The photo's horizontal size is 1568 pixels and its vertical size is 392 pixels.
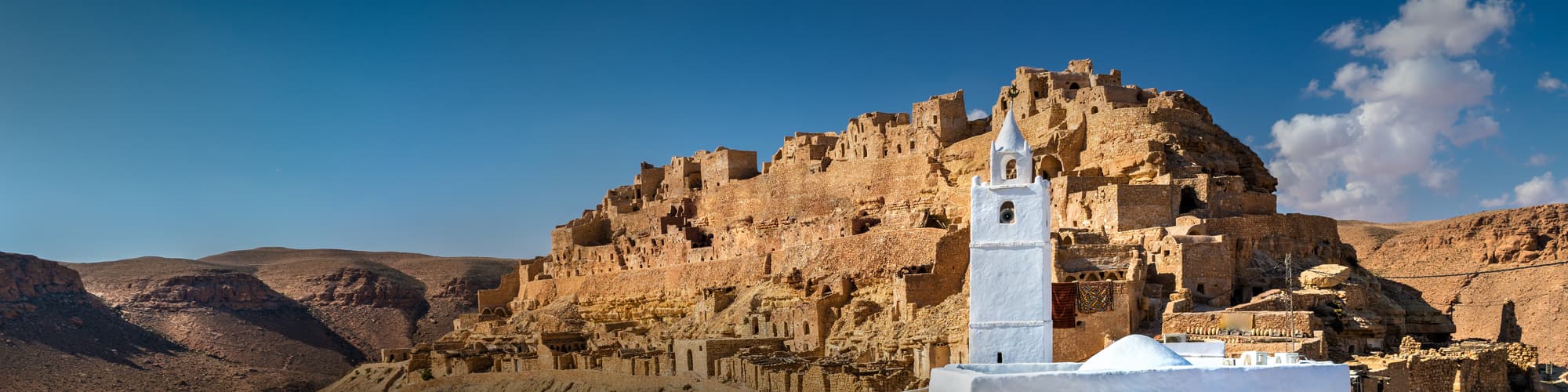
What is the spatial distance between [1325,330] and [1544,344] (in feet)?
46.4

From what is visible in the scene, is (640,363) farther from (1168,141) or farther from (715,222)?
(715,222)

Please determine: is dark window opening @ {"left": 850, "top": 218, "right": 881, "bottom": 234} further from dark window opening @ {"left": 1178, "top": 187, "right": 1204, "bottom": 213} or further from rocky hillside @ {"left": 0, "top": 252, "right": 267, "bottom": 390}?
rocky hillside @ {"left": 0, "top": 252, "right": 267, "bottom": 390}

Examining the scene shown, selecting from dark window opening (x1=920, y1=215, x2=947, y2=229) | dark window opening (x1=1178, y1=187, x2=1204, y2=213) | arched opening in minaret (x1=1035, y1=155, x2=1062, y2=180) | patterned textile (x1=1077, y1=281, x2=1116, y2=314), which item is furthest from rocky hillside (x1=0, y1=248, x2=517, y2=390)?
patterned textile (x1=1077, y1=281, x2=1116, y2=314)

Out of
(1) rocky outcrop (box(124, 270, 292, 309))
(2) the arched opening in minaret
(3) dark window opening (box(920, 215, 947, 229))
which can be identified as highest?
(2) the arched opening in minaret

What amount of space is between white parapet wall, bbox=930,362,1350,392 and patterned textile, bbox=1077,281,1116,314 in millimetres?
12376

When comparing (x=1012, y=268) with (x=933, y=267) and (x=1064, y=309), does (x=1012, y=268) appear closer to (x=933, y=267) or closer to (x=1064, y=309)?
(x=1064, y=309)

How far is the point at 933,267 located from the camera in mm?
37250

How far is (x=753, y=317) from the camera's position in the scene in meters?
41.4

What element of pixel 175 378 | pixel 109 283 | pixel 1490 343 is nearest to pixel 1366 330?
pixel 1490 343

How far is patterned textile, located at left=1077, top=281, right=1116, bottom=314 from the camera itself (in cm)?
2983

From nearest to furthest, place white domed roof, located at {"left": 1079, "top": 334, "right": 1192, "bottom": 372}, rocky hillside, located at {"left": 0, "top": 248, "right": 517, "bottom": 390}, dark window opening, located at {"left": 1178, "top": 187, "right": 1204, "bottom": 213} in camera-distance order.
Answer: white domed roof, located at {"left": 1079, "top": 334, "right": 1192, "bottom": 372}
dark window opening, located at {"left": 1178, "top": 187, "right": 1204, "bottom": 213}
rocky hillside, located at {"left": 0, "top": 248, "right": 517, "bottom": 390}

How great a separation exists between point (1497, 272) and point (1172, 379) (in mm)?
33940

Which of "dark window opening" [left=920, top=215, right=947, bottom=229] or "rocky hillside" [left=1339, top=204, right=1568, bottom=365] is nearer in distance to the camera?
"rocky hillside" [left=1339, top=204, right=1568, bottom=365]

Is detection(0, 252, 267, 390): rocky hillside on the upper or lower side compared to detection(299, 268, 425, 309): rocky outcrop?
lower
